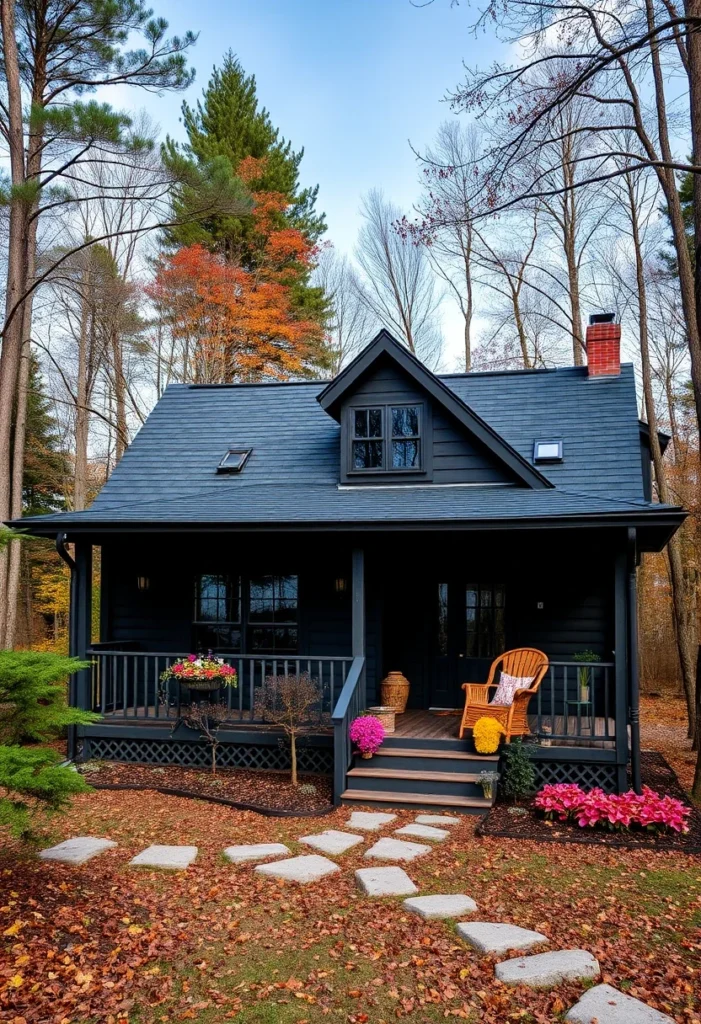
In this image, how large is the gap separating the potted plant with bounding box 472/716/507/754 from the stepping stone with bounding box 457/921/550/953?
341 cm

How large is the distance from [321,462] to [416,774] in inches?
190

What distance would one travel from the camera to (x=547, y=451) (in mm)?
10539

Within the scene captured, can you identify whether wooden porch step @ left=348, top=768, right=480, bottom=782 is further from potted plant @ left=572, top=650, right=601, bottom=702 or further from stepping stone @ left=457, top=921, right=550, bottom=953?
stepping stone @ left=457, top=921, right=550, bottom=953

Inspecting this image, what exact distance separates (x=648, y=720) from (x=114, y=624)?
400 inches

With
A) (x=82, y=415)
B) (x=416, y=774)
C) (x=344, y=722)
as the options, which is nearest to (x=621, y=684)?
(x=416, y=774)

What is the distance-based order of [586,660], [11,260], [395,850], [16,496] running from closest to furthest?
[395,850], [586,660], [11,260], [16,496]

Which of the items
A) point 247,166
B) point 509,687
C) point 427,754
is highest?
point 247,166

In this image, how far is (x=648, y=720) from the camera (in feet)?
50.0

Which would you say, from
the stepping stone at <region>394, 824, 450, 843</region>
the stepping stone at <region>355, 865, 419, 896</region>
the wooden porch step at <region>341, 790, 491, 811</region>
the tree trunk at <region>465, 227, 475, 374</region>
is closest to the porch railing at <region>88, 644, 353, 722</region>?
the wooden porch step at <region>341, 790, 491, 811</region>

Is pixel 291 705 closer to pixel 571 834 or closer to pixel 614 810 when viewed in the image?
pixel 571 834

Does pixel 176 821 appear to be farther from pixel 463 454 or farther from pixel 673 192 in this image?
pixel 673 192

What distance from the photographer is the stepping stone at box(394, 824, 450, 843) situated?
6758mm

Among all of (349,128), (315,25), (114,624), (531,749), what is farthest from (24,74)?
(531,749)

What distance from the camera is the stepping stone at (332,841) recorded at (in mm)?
6379
